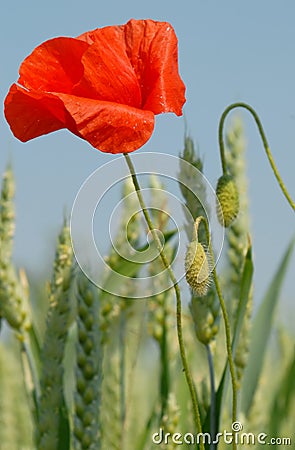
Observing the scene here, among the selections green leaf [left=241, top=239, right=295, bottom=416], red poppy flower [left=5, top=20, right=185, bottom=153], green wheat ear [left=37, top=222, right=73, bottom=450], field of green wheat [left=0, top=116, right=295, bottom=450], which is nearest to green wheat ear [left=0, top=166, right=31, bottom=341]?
field of green wheat [left=0, top=116, right=295, bottom=450]

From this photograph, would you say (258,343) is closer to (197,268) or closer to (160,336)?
(160,336)

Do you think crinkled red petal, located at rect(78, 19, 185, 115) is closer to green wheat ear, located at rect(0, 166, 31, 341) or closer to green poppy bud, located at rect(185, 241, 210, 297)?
green poppy bud, located at rect(185, 241, 210, 297)

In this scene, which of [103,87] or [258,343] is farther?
[258,343]

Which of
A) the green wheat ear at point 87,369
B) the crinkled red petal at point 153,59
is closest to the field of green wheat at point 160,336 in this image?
the green wheat ear at point 87,369

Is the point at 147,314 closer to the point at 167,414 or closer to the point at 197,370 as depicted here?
the point at 167,414

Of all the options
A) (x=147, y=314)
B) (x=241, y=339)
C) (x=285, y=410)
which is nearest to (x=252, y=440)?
(x=241, y=339)

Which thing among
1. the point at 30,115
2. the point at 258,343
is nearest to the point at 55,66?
the point at 30,115
